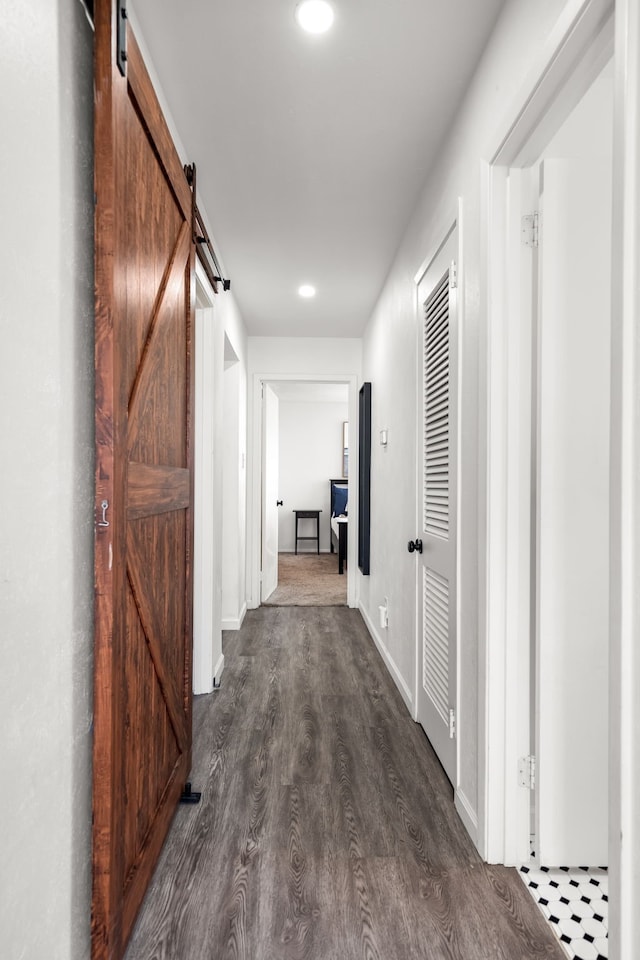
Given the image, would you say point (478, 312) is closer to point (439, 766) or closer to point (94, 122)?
point (94, 122)

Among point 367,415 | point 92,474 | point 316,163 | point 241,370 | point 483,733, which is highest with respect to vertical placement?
point 316,163

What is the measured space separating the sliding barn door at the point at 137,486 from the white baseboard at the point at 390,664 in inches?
48.0

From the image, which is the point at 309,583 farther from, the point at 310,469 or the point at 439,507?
the point at 439,507

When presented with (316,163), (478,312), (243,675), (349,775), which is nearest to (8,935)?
(349,775)

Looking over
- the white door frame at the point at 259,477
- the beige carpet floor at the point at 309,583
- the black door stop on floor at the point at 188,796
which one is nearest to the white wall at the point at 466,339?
the black door stop on floor at the point at 188,796

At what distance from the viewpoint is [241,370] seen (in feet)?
14.6

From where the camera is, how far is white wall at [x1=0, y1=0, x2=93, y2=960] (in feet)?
2.87

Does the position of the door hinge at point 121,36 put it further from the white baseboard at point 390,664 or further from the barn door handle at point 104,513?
the white baseboard at point 390,664

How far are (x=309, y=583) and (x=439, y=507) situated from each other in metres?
4.01

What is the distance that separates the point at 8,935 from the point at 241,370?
3924mm

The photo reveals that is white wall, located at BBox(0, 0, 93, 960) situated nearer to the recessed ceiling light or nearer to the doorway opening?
the recessed ceiling light

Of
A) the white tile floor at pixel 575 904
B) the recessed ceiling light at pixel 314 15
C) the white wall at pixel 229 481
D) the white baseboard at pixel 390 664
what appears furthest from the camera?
the white wall at pixel 229 481

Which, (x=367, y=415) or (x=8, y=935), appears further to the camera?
(x=367, y=415)

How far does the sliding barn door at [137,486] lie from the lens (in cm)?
114
